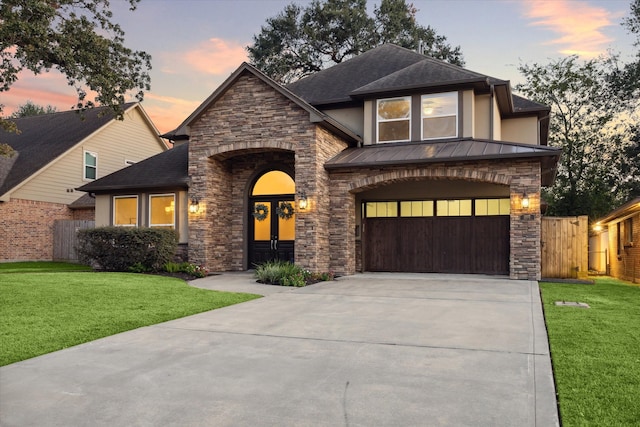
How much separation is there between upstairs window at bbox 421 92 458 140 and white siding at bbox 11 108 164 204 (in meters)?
16.9

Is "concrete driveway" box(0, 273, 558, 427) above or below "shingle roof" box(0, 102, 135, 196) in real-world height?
below

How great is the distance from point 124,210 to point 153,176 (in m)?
1.82

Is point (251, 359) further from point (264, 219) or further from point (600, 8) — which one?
point (600, 8)

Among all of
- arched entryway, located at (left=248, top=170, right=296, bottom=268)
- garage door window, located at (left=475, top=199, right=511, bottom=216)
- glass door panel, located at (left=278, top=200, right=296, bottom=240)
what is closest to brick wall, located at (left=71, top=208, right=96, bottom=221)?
arched entryway, located at (left=248, top=170, right=296, bottom=268)

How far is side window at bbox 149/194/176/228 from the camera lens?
1720cm

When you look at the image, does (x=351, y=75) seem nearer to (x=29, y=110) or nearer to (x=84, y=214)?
(x=84, y=214)

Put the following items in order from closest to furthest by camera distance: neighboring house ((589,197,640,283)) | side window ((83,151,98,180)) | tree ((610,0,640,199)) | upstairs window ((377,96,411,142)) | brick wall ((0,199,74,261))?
neighboring house ((589,197,640,283)) → upstairs window ((377,96,411,142)) → brick wall ((0,199,74,261)) → side window ((83,151,98,180)) → tree ((610,0,640,199))

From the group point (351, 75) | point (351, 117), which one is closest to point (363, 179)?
point (351, 117)

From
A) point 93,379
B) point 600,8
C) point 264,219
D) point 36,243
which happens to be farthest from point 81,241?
point 600,8

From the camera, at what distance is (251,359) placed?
518 centimetres

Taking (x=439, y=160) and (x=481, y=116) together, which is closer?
(x=439, y=160)

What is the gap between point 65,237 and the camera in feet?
73.5

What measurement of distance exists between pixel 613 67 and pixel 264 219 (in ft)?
85.3

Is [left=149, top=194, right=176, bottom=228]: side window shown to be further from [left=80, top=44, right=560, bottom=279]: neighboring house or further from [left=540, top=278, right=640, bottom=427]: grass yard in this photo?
[left=540, top=278, right=640, bottom=427]: grass yard
